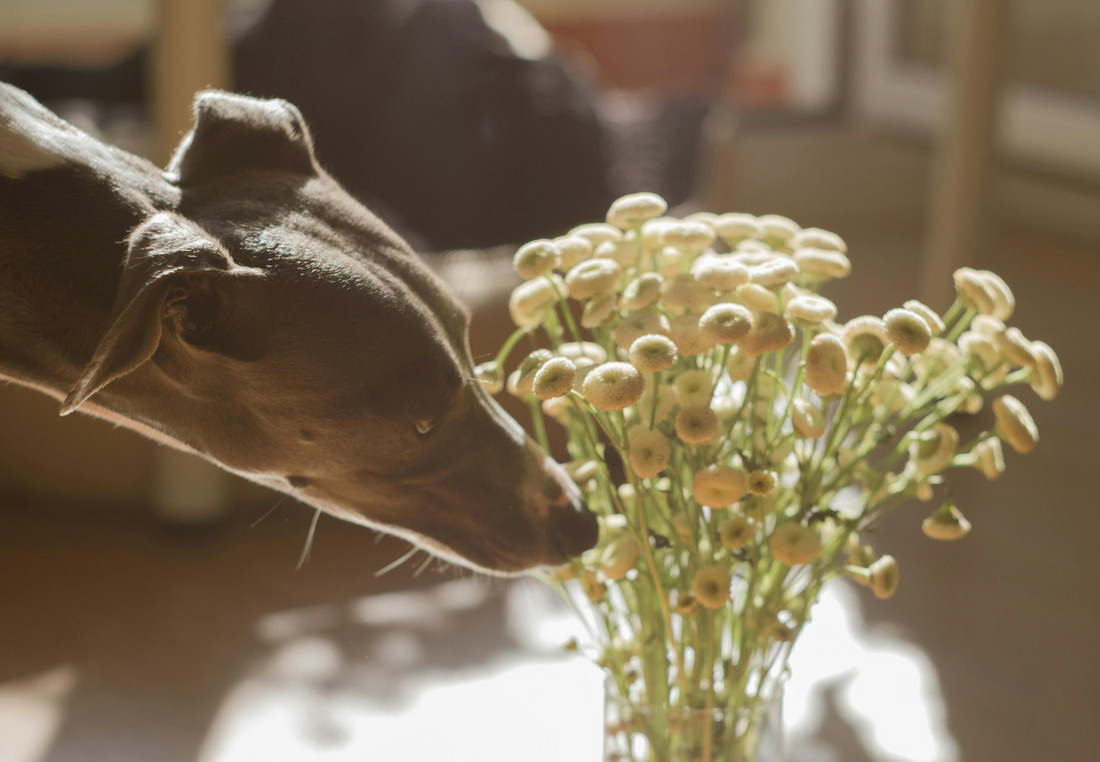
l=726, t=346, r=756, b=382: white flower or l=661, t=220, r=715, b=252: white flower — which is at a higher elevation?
l=661, t=220, r=715, b=252: white flower

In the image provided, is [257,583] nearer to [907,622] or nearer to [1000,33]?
[907,622]

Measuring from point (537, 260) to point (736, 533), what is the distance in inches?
7.4

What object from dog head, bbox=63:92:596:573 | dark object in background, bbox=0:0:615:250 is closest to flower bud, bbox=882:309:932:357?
dog head, bbox=63:92:596:573

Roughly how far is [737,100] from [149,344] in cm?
433

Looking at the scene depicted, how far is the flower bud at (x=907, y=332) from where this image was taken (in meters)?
0.52

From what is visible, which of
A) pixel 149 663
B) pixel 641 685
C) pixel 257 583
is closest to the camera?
pixel 641 685

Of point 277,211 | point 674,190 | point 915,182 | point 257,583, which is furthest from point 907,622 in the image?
point 915,182

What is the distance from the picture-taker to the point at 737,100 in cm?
451

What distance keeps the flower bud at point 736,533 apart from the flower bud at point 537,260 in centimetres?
17

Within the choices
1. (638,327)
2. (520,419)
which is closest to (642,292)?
(638,327)

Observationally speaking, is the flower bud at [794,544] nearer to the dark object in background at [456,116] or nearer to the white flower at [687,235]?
the white flower at [687,235]

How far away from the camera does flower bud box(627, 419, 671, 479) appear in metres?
0.53

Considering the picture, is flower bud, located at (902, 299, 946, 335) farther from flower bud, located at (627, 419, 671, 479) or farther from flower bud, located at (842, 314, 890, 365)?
flower bud, located at (627, 419, 671, 479)

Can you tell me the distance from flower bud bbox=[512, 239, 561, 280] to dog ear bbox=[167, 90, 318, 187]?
0.16m
